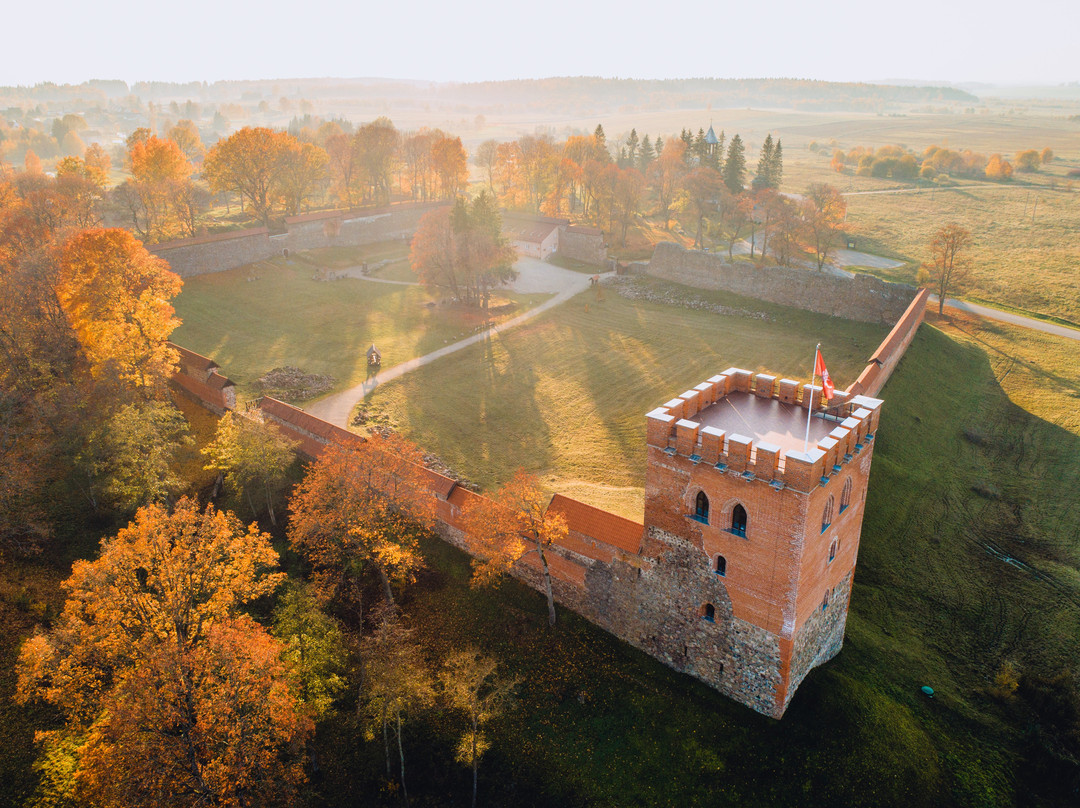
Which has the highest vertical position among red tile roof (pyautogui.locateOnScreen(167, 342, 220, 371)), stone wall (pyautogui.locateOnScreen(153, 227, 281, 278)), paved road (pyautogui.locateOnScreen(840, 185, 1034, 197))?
paved road (pyautogui.locateOnScreen(840, 185, 1034, 197))

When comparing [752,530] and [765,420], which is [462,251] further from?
[752,530]

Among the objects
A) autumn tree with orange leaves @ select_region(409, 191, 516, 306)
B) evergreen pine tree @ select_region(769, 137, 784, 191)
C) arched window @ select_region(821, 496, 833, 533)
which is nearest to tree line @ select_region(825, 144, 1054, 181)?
evergreen pine tree @ select_region(769, 137, 784, 191)

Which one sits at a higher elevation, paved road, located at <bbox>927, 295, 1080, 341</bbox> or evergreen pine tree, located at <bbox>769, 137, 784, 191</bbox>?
evergreen pine tree, located at <bbox>769, 137, 784, 191</bbox>

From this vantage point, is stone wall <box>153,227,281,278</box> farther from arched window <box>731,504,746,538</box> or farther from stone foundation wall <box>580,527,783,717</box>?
arched window <box>731,504,746,538</box>

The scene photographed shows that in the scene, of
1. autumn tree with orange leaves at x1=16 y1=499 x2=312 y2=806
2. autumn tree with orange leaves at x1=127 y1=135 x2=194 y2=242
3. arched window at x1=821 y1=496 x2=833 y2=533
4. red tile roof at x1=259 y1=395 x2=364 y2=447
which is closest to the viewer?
autumn tree with orange leaves at x1=16 y1=499 x2=312 y2=806

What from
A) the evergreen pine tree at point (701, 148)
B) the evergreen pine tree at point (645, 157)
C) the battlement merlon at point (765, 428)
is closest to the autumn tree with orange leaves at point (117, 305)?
the battlement merlon at point (765, 428)

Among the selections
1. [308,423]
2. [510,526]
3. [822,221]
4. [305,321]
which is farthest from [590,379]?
[822,221]

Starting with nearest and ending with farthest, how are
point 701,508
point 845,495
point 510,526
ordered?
1. point 701,508
2. point 845,495
3. point 510,526

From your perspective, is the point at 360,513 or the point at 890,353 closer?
the point at 360,513
